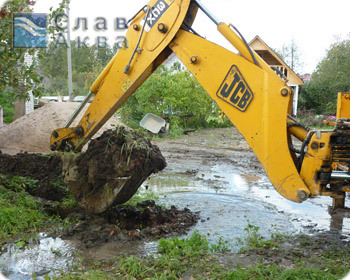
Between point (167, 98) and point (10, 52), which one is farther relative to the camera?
point (167, 98)

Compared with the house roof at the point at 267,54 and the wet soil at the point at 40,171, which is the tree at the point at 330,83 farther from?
the wet soil at the point at 40,171

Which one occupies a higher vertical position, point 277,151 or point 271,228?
point 277,151

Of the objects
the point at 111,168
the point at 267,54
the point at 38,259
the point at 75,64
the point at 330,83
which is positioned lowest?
the point at 38,259

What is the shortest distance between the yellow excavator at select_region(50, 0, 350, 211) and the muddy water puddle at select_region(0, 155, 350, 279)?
1.16 meters

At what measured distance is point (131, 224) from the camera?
4.82 meters

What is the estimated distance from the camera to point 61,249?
3.95 meters

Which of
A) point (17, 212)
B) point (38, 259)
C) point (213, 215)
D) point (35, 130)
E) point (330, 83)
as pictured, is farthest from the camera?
point (330, 83)

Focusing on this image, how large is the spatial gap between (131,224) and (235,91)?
2286 mm

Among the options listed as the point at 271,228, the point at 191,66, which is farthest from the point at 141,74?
the point at 271,228

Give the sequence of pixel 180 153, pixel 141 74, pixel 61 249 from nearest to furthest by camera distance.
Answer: pixel 61 249 < pixel 141 74 < pixel 180 153

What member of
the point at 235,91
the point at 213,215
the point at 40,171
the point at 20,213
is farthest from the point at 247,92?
the point at 40,171

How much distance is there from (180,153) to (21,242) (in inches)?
294

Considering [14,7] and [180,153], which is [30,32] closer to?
[14,7]

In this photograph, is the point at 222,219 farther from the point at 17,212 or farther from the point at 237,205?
the point at 17,212
